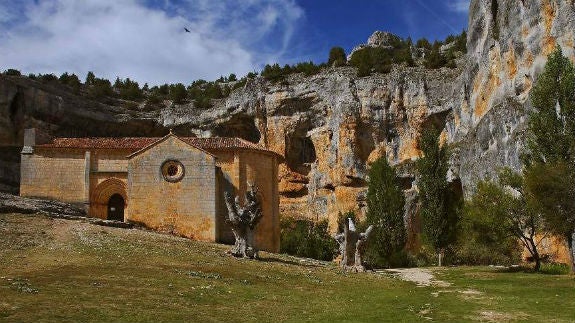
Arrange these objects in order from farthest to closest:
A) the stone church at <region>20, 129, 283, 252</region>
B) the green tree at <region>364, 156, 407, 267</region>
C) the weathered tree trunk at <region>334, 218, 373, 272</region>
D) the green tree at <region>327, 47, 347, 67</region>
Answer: the green tree at <region>327, 47, 347, 67</region> < the green tree at <region>364, 156, 407, 267</region> < the stone church at <region>20, 129, 283, 252</region> < the weathered tree trunk at <region>334, 218, 373, 272</region>

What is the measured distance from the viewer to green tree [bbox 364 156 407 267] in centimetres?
4756

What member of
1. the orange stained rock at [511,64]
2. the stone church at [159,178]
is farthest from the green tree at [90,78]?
the orange stained rock at [511,64]

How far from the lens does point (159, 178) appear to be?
41656 mm

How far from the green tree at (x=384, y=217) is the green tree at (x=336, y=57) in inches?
1217

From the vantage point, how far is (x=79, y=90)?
232 feet

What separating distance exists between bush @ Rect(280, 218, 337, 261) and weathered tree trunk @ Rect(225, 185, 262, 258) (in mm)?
26075

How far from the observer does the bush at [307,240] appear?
58.7m

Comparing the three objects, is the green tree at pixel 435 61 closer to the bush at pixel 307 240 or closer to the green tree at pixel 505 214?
the bush at pixel 307 240

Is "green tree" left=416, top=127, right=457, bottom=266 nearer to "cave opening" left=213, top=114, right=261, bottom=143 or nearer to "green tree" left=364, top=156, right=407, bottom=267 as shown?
"green tree" left=364, top=156, right=407, bottom=267

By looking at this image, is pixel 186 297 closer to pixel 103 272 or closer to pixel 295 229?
pixel 103 272

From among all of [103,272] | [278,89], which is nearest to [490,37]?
[278,89]

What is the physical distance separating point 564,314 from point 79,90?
65137 mm

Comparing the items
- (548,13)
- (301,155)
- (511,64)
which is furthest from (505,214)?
(301,155)

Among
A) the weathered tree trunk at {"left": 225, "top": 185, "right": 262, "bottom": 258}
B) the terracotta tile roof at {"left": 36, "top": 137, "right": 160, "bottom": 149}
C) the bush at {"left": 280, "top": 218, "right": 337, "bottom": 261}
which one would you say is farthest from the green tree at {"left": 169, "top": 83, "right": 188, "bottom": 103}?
the weathered tree trunk at {"left": 225, "top": 185, "right": 262, "bottom": 258}
